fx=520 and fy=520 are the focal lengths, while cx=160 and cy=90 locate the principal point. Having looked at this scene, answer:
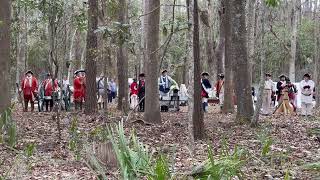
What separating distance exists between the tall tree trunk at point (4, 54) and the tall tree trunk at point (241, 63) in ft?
17.5

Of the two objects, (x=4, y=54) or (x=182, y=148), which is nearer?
(x=182, y=148)

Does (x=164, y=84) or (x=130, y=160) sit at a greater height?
(x=164, y=84)

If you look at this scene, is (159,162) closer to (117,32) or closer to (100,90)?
(117,32)

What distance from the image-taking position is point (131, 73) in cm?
5134

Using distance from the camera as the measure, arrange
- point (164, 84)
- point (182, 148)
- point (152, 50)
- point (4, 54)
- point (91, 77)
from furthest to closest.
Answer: point (164, 84)
point (91, 77)
point (152, 50)
point (4, 54)
point (182, 148)

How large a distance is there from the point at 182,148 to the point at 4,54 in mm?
3596

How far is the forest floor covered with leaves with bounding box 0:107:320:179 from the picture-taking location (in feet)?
21.8

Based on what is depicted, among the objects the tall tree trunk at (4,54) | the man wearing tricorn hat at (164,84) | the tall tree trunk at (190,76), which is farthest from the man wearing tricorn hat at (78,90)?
the tall tree trunk at (190,76)

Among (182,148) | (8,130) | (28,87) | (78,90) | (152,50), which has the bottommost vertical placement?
(182,148)

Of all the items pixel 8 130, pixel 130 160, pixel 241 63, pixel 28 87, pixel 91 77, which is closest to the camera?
pixel 130 160

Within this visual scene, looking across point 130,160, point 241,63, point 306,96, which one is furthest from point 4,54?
point 306,96

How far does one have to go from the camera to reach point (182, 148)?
891 centimetres

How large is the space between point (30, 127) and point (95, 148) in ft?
16.7

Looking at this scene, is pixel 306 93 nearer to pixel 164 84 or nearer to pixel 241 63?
pixel 164 84
